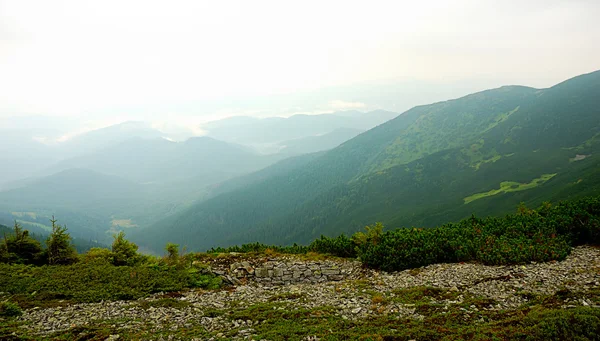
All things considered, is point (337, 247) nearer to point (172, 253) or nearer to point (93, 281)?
point (172, 253)

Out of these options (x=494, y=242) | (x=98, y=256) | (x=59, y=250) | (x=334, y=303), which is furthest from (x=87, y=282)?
(x=494, y=242)

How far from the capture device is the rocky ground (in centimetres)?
1324

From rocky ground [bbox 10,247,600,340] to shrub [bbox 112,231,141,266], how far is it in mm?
7748

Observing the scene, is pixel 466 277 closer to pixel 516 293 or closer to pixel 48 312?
pixel 516 293

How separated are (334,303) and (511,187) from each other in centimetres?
17428

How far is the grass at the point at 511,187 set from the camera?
144875 millimetres

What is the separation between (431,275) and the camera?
20453 millimetres

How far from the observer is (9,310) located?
14352mm

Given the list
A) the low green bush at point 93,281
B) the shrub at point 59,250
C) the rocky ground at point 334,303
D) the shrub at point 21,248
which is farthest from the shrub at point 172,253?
the shrub at point 21,248

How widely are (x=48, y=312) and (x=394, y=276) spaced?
21467 millimetres

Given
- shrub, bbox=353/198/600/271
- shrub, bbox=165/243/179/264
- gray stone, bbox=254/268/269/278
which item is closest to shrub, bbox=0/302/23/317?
shrub, bbox=165/243/179/264

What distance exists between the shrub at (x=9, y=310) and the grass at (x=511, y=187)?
581ft

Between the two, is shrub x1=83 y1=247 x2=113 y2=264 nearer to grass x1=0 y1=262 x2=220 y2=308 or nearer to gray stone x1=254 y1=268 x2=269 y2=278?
grass x1=0 y1=262 x2=220 y2=308

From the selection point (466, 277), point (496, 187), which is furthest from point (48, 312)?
point (496, 187)
